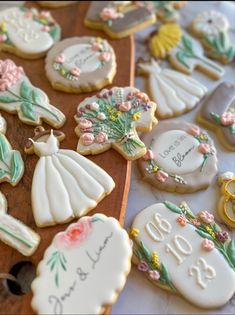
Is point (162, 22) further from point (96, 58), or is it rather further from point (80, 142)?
point (80, 142)

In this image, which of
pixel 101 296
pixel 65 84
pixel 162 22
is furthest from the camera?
pixel 162 22

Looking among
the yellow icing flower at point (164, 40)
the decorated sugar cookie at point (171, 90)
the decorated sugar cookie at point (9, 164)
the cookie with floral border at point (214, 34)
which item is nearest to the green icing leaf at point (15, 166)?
the decorated sugar cookie at point (9, 164)

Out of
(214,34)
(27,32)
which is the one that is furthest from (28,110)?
(214,34)

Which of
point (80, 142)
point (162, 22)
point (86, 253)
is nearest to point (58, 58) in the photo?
point (80, 142)

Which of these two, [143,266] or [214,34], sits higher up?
[214,34]

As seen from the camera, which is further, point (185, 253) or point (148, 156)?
point (148, 156)

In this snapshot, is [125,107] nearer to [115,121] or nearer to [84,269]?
[115,121]
